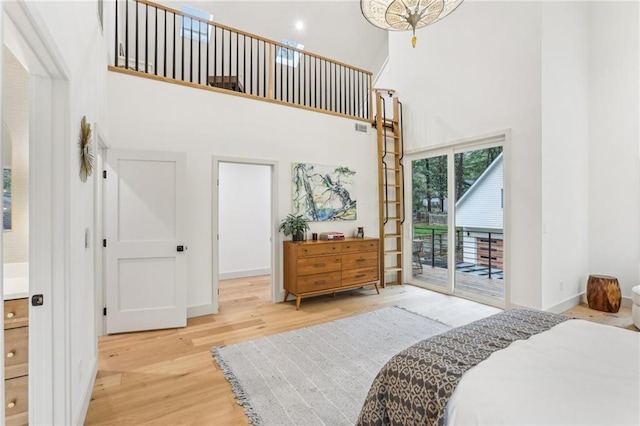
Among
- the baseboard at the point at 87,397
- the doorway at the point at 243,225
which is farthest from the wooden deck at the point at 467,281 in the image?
the baseboard at the point at 87,397

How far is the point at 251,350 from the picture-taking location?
113 inches

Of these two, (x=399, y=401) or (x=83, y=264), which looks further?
(x=83, y=264)

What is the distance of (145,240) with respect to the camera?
11.0 ft

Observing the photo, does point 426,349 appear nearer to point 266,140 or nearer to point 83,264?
point 83,264

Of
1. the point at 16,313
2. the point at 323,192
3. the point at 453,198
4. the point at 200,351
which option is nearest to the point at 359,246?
the point at 323,192

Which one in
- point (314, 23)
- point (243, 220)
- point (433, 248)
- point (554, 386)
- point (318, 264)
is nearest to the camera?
point (554, 386)

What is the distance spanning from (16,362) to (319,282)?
305cm

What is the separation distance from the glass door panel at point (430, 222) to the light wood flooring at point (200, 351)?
0.40 m

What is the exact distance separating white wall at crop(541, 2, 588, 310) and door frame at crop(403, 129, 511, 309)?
0.40m

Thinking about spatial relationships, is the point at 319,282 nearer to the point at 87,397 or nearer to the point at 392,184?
the point at 392,184

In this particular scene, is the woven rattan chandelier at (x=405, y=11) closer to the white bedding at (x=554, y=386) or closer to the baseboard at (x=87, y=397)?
the white bedding at (x=554, y=386)

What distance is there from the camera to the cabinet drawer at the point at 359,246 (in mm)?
4453

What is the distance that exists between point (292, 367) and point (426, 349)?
1.52 metres

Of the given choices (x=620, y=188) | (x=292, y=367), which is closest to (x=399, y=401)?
(x=292, y=367)
